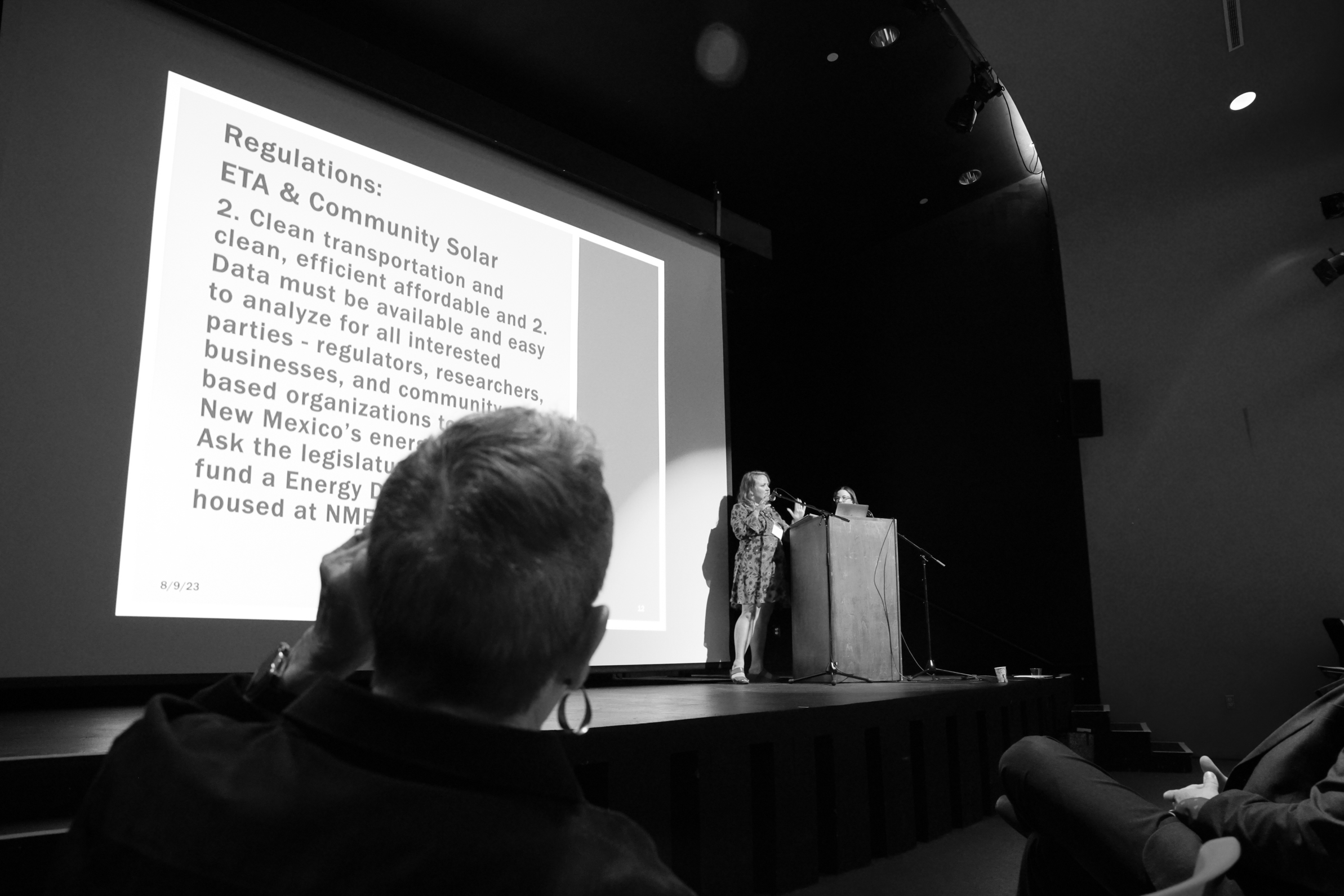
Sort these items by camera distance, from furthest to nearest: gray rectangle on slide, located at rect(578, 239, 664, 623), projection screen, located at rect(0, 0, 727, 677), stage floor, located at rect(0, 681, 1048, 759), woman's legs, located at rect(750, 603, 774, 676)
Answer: woman's legs, located at rect(750, 603, 774, 676)
gray rectangle on slide, located at rect(578, 239, 664, 623)
projection screen, located at rect(0, 0, 727, 677)
stage floor, located at rect(0, 681, 1048, 759)

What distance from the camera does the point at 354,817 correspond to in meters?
0.59

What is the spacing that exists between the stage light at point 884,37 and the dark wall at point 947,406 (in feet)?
6.01

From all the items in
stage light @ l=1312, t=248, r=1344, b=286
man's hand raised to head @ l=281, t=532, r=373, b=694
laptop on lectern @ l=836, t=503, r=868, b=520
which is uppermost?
stage light @ l=1312, t=248, r=1344, b=286

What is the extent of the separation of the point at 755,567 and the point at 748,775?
342 cm

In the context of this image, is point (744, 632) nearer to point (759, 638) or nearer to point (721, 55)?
point (759, 638)

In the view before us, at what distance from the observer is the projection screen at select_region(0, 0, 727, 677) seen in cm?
289

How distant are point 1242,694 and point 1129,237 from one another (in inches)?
130

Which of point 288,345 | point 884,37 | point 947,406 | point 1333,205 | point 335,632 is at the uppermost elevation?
point 884,37

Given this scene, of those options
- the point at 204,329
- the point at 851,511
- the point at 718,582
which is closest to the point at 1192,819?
the point at 204,329

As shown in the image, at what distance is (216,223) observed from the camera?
10.5 ft

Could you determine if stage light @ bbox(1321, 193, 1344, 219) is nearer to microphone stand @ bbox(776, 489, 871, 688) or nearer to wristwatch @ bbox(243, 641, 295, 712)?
microphone stand @ bbox(776, 489, 871, 688)

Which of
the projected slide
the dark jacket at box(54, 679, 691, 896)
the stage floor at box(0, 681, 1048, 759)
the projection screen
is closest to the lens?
the dark jacket at box(54, 679, 691, 896)

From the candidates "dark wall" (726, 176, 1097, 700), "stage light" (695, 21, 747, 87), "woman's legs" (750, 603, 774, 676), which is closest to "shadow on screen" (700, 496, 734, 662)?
"woman's legs" (750, 603, 774, 676)

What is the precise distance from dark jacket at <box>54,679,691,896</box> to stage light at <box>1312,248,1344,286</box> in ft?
20.9
